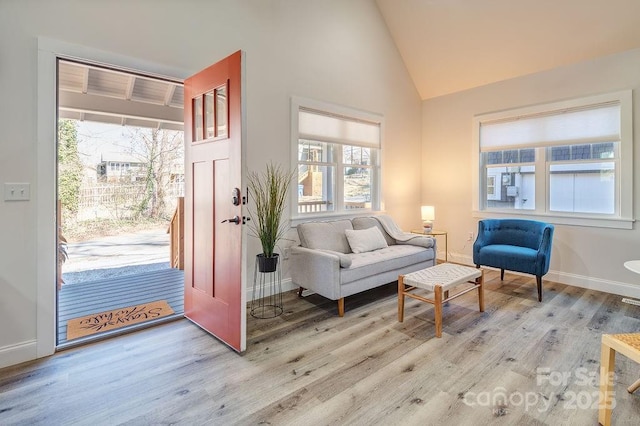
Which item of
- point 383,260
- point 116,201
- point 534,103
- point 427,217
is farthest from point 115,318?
point 534,103

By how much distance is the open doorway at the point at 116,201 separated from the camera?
3.27 m

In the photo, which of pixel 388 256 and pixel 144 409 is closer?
pixel 144 409

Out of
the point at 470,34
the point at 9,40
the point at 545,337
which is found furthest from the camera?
the point at 470,34

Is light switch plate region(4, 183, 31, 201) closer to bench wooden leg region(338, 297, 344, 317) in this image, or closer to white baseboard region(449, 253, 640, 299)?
bench wooden leg region(338, 297, 344, 317)

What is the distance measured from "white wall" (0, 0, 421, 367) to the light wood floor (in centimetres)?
65

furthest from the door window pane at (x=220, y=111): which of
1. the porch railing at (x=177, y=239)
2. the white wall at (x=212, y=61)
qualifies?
the porch railing at (x=177, y=239)

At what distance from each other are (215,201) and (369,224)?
2.17 m

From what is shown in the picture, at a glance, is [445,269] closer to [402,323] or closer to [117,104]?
[402,323]

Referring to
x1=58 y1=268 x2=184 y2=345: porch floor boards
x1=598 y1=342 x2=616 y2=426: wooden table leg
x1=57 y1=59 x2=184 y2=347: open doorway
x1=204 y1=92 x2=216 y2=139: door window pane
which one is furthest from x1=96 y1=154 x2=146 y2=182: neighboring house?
x1=598 y1=342 x2=616 y2=426: wooden table leg

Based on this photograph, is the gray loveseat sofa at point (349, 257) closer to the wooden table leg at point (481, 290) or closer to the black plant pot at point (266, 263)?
the black plant pot at point (266, 263)

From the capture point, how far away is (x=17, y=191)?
7.36 feet

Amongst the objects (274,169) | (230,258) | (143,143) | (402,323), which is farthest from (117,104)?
(402,323)

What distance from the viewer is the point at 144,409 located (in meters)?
1.79

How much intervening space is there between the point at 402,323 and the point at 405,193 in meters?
2.83
